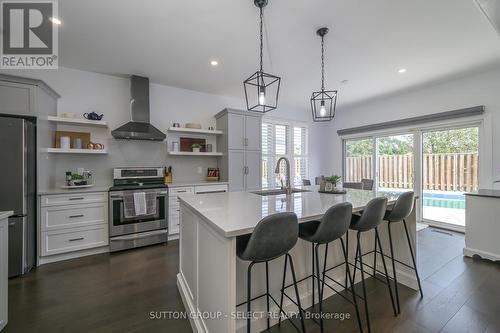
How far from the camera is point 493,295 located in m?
1.99

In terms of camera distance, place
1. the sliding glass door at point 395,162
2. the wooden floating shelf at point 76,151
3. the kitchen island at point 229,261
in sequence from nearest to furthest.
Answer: the kitchen island at point 229,261
the wooden floating shelf at point 76,151
the sliding glass door at point 395,162

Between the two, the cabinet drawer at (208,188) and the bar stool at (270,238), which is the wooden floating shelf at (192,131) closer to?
the cabinet drawer at (208,188)

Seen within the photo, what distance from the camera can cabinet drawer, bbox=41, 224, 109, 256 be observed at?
2.72 metres

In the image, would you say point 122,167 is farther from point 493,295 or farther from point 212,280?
point 493,295

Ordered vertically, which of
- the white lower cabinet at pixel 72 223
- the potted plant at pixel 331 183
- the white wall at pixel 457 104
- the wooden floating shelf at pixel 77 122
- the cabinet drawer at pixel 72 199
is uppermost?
the white wall at pixel 457 104

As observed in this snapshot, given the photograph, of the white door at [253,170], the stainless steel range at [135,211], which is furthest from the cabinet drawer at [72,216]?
the white door at [253,170]

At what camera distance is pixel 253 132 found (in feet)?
14.4

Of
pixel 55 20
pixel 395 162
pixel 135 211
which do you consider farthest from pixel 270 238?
pixel 395 162

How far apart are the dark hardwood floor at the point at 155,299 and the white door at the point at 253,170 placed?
208 centimetres

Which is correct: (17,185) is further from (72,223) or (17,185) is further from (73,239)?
(73,239)

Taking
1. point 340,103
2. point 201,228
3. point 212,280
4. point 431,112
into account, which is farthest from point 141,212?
point 431,112

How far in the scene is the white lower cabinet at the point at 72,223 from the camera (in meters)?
2.70

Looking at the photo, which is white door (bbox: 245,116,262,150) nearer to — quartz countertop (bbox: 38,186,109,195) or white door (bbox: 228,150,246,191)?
white door (bbox: 228,150,246,191)

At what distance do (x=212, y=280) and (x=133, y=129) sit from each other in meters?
2.95
